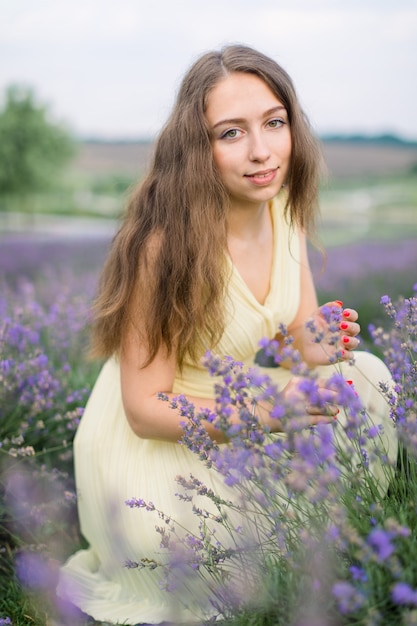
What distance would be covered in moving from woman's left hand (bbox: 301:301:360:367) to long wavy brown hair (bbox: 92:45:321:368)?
11.6 inches

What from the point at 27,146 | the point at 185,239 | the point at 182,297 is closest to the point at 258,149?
the point at 185,239

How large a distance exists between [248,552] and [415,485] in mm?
347

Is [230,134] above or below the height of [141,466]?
above

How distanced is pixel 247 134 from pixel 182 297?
0.48m

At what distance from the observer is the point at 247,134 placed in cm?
205

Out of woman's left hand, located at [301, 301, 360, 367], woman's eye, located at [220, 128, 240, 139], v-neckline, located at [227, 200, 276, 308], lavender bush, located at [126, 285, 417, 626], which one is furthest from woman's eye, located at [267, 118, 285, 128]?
lavender bush, located at [126, 285, 417, 626]

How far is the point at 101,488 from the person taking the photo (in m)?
2.29

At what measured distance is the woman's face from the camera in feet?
6.66

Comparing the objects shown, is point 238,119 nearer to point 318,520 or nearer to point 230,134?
point 230,134

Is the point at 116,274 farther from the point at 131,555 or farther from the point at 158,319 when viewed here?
the point at 131,555

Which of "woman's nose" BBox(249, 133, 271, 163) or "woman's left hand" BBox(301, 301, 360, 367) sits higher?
"woman's nose" BBox(249, 133, 271, 163)

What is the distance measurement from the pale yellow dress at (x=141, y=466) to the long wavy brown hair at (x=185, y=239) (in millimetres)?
136

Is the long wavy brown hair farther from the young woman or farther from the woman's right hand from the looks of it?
the woman's right hand

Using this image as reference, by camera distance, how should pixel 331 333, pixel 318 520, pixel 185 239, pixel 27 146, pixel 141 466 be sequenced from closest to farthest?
pixel 318 520 < pixel 331 333 < pixel 185 239 < pixel 141 466 < pixel 27 146
